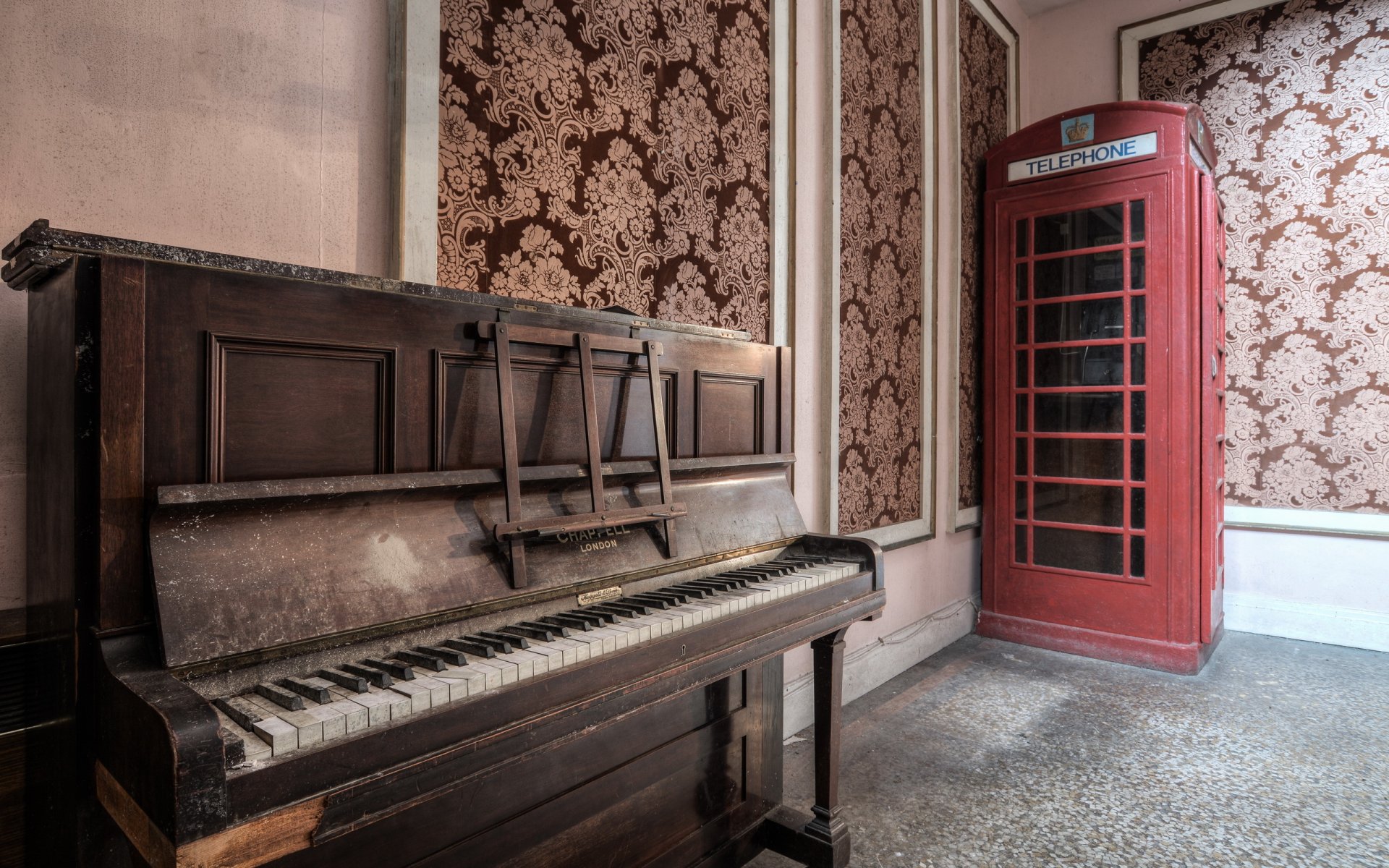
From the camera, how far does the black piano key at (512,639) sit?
3.57 ft

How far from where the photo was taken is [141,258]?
3.11 ft

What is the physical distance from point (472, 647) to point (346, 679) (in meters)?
0.19

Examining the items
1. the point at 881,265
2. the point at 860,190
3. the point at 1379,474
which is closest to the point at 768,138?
the point at 860,190

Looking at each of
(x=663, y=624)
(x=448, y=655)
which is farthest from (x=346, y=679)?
(x=663, y=624)

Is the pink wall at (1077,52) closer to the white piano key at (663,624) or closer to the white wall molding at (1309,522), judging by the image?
the white wall molding at (1309,522)

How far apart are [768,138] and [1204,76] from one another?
310cm

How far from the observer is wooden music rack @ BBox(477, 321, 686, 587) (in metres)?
1.27

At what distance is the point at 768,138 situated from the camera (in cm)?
256

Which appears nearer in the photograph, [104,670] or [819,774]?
[104,670]

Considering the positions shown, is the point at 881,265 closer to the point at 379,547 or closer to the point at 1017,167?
the point at 1017,167

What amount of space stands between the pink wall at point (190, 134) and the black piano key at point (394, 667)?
2.10 feet

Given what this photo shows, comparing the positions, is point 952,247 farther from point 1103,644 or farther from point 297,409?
point 297,409

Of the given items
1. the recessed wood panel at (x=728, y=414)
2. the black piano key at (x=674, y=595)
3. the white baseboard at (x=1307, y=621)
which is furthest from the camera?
the white baseboard at (x=1307, y=621)

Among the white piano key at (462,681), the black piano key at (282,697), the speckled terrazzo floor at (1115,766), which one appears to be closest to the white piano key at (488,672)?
the white piano key at (462,681)
